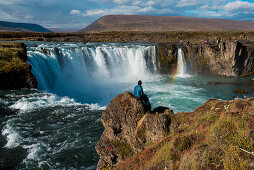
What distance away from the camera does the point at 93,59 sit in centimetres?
3844

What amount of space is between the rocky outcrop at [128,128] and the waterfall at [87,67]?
57.8 feet

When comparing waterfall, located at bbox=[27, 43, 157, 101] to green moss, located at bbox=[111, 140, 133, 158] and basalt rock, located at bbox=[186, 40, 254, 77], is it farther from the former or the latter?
green moss, located at bbox=[111, 140, 133, 158]

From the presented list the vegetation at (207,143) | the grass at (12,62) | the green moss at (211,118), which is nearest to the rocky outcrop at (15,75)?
the grass at (12,62)

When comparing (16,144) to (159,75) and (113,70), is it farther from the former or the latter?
(159,75)

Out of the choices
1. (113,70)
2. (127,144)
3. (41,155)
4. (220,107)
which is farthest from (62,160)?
(113,70)

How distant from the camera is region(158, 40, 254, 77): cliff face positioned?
37656 mm

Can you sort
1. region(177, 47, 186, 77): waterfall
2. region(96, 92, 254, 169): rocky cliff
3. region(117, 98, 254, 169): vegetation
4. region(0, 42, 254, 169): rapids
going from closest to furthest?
region(117, 98, 254, 169): vegetation, region(96, 92, 254, 169): rocky cliff, region(0, 42, 254, 169): rapids, region(177, 47, 186, 77): waterfall

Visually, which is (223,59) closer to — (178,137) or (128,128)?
(128,128)

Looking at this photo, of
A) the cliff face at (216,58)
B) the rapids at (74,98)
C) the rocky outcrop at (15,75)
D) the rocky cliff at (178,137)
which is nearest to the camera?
the rocky cliff at (178,137)

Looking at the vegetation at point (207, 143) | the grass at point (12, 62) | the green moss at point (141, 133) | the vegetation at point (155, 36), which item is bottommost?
the green moss at point (141, 133)

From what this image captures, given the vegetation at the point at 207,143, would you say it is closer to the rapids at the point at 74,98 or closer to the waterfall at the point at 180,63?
the rapids at the point at 74,98

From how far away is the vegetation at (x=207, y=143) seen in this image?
15.6ft

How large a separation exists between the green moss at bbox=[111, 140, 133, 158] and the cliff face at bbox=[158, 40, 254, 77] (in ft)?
118

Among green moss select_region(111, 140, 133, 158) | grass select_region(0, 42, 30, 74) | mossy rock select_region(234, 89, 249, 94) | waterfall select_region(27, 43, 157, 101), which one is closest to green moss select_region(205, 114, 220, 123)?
green moss select_region(111, 140, 133, 158)
